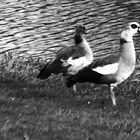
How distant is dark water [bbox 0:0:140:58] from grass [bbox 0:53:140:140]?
1194cm

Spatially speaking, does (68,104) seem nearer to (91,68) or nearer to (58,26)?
(91,68)

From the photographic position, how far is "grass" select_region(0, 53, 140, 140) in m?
7.00

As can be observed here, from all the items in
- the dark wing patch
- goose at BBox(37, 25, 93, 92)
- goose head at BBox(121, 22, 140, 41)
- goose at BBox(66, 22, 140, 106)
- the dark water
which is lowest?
the dark water

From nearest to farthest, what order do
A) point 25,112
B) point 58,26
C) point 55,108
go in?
point 25,112 → point 55,108 → point 58,26

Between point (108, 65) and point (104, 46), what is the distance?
1571cm

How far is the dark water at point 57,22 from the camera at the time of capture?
2716 centimetres

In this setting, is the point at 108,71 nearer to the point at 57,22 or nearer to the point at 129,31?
the point at 129,31

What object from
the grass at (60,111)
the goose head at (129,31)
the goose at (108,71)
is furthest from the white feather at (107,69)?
the goose head at (129,31)

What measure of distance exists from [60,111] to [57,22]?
26553 millimetres

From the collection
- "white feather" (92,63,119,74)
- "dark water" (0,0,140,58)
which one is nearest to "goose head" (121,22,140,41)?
"white feather" (92,63,119,74)

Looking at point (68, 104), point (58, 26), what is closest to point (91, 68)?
point (68, 104)

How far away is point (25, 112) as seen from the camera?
810cm

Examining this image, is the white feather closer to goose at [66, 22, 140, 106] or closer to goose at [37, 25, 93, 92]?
goose at [66, 22, 140, 106]

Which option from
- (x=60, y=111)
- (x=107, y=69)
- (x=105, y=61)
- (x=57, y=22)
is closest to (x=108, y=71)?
(x=107, y=69)
